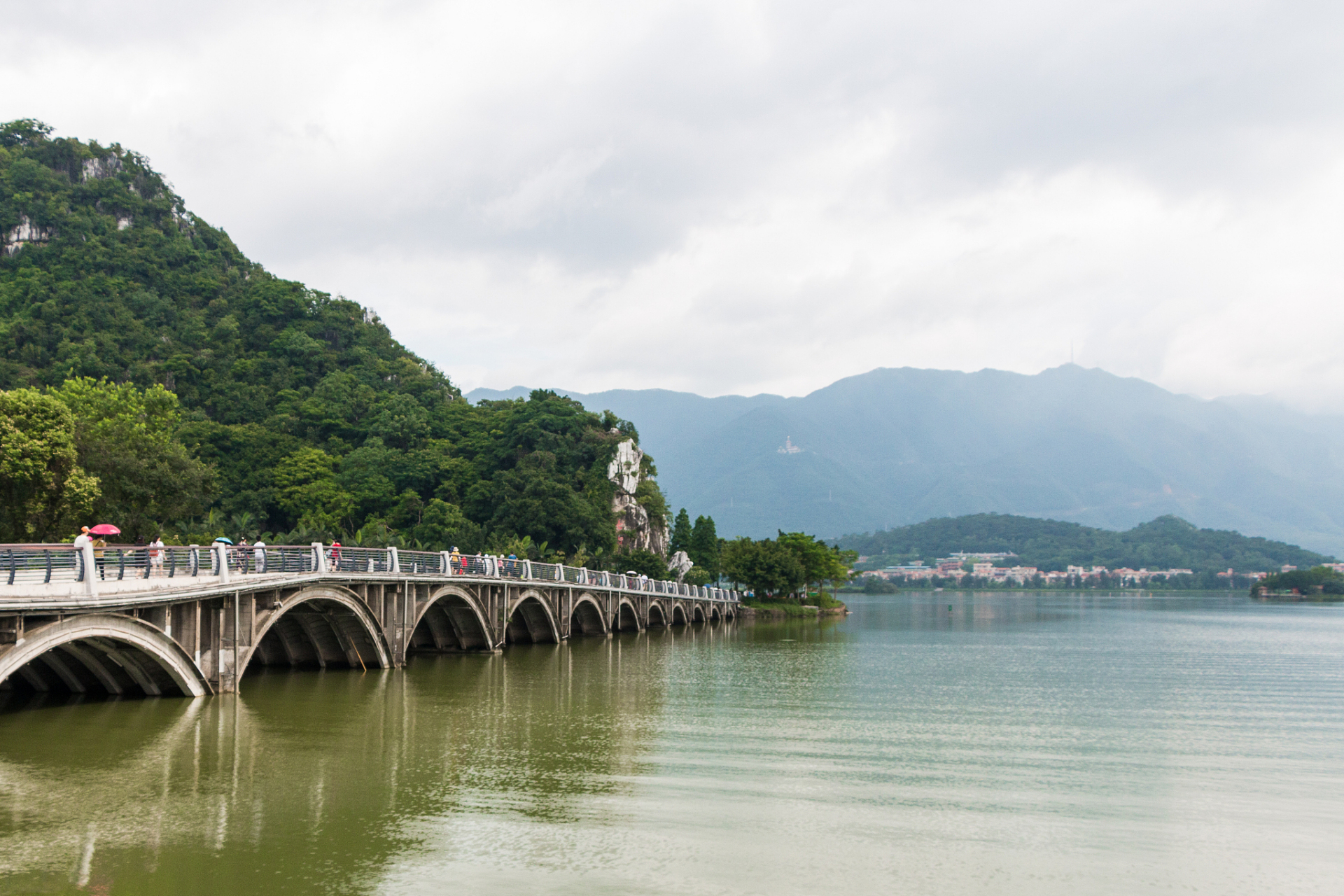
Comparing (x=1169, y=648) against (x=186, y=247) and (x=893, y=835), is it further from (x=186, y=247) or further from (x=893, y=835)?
(x=186, y=247)

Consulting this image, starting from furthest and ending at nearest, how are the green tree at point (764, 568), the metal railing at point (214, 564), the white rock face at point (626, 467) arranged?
1. the green tree at point (764, 568)
2. the white rock face at point (626, 467)
3. the metal railing at point (214, 564)

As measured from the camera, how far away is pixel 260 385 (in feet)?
326

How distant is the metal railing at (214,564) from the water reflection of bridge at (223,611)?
0.05m

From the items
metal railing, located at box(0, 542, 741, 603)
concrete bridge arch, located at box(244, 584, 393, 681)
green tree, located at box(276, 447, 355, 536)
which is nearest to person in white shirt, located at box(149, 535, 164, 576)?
metal railing, located at box(0, 542, 741, 603)

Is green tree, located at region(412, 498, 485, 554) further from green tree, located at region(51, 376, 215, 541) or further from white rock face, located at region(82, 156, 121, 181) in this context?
white rock face, located at region(82, 156, 121, 181)

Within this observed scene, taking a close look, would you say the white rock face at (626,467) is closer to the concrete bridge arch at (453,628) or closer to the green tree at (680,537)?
the green tree at (680,537)

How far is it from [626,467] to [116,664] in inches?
2871

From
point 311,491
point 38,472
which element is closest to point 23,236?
point 311,491

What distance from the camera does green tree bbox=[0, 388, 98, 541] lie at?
38.8m

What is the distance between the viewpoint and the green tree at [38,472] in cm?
3878

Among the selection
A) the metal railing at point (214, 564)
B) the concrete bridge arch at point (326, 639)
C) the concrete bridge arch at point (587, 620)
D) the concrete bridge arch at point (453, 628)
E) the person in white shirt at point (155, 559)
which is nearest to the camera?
the metal railing at point (214, 564)

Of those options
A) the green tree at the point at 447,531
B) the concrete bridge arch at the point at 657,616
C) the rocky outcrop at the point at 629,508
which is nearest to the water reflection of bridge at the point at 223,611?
the concrete bridge arch at the point at 657,616

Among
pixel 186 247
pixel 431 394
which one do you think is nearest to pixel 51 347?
pixel 186 247

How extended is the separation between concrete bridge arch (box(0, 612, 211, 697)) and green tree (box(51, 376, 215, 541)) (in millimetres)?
26539
